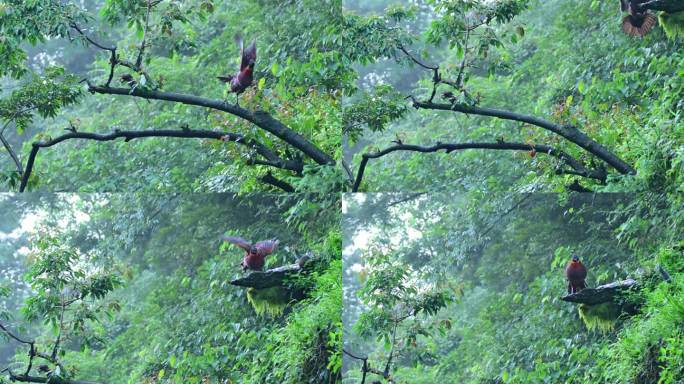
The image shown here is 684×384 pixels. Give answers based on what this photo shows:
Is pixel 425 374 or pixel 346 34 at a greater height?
pixel 346 34

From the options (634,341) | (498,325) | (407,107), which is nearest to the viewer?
(634,341)

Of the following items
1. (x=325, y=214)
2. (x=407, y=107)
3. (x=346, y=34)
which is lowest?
(x=325, y=214)

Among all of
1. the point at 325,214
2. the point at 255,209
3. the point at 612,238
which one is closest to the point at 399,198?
the point at 325,214

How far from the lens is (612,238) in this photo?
5141mm

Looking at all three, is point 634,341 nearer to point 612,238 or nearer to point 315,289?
point 612,238

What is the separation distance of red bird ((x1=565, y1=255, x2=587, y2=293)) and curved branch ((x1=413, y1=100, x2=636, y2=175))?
492 mm

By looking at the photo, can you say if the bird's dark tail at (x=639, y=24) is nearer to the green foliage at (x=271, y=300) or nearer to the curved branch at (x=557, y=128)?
the curved branch at (x=557, y=128)

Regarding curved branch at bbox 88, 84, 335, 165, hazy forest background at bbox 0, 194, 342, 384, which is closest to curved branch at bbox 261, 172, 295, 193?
hazy forest background at bbox 0, 194, 342, 384

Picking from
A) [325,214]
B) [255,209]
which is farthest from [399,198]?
[255,209]

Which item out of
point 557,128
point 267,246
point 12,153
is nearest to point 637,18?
point 557,128

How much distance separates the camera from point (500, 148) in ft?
17.8

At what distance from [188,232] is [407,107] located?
4.11ft

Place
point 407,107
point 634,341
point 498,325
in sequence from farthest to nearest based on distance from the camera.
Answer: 1. point 407,107
2. point 498,325
3. point 634,341

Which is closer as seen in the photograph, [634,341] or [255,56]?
[634,341]
